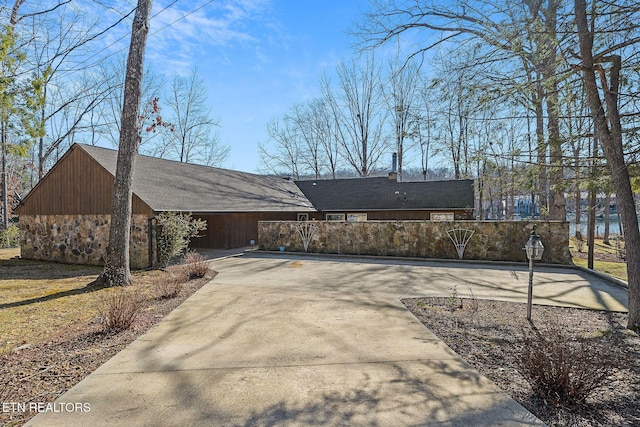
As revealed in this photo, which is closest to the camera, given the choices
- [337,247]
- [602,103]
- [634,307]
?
[634,307]

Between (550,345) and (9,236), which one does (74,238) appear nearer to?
(9,236)

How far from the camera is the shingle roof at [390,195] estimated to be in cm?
1814

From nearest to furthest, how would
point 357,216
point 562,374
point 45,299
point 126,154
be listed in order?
point 562,374 → point 45,299 → point 126,154 → point 357,216

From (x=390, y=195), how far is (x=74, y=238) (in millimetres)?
15589

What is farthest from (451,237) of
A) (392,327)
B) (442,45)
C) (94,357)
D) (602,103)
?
(94,357)

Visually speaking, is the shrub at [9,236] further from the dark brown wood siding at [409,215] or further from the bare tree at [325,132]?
the bare tree at [325,132]

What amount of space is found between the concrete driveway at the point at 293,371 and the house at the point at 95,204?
558 centimetres

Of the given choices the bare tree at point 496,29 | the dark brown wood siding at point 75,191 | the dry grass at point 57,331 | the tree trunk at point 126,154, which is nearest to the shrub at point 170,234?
the dark brown wood siding at point 75,191

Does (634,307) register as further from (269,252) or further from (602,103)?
(269,252)

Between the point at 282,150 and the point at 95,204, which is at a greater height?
the point at 282,150

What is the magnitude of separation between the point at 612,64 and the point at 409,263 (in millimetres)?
7824

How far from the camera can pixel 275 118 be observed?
114 feet

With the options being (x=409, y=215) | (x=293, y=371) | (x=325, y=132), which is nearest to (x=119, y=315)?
(x=293, y=371)

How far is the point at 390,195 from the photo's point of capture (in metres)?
19.8
